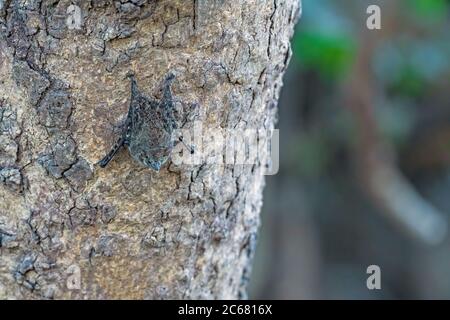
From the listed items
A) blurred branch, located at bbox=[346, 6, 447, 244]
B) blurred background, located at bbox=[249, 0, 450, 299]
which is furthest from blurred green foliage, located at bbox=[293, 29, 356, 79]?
blurred branch, located at bbox=[346, 6, 447, 244]

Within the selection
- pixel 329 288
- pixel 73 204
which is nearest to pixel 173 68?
pixel 73 204

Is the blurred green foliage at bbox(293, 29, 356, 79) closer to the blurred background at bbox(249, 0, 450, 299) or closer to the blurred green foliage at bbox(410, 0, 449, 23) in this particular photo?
the blurred background at bbox(249, 0, 450, 299)

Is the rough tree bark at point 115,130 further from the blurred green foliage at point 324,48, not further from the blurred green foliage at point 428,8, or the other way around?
the blurred green foliage at point 428,8

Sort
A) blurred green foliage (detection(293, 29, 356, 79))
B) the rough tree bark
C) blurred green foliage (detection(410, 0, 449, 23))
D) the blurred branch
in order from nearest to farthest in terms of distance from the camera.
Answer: the rough tree bark → blurred green foliage (detection(293, 29, 356, 79)) → blurred green foliage (detection(410, 0, 449, 23)) → the blurred branch

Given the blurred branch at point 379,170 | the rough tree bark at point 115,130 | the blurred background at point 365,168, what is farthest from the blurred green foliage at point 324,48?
the rough tree bark at point 115,130

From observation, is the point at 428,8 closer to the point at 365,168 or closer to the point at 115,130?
the point at 365,168

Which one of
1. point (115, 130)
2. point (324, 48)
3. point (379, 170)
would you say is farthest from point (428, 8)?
point (115, 130)

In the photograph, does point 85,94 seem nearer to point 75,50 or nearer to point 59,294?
point 75,50
